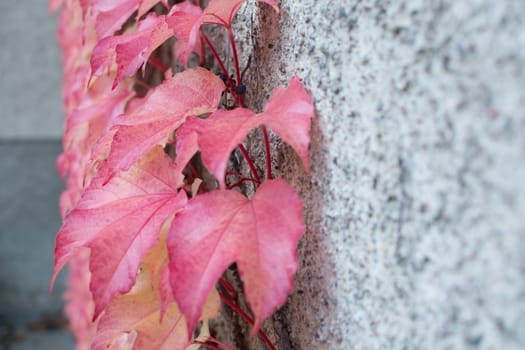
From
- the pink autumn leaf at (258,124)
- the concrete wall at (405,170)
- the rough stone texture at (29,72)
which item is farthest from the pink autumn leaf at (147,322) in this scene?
the rough stone texture at (29,72)

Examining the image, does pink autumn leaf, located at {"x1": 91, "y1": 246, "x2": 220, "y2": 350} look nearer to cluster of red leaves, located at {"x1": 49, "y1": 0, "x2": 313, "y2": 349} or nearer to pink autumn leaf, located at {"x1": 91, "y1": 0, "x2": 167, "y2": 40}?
cluster of red leaves, located at {"x1": 49, "y1": 0, "x2": 313, "y2": 349}

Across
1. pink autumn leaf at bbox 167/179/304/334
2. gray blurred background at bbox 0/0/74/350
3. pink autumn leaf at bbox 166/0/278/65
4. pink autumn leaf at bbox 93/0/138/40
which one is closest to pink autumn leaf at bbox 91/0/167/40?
pink autumn leaf at bbox 93/0/138/40

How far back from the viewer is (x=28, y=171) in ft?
11.2

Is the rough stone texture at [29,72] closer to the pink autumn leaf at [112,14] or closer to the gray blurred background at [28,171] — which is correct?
the gray blurred background at [28,171]

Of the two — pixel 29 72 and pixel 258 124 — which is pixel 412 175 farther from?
pixel 29 72

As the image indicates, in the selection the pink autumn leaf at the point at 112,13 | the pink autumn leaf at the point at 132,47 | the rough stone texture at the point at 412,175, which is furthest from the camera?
the pink autumn leaf at the point at 112,13

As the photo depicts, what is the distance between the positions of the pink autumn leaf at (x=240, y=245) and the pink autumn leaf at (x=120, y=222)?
0.29 feet

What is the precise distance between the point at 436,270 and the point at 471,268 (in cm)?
4

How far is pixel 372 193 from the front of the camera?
527mm

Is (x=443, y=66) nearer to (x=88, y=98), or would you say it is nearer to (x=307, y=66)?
(x=307, y=66)

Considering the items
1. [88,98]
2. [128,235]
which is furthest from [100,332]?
[88,98]

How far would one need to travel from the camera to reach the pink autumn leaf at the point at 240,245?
508 millimetres

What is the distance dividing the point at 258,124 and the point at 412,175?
163mm

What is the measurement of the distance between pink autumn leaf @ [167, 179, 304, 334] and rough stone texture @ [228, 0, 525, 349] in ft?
0.24
